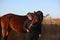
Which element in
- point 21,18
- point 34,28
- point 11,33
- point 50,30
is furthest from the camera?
point 50,30

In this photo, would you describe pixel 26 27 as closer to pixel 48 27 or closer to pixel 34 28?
pixel 34 28

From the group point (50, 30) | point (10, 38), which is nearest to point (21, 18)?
→ point (10, 38)

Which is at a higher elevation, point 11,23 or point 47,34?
point 11,23

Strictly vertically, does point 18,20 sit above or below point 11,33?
above

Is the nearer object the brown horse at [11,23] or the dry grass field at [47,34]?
the brown horse at [11,23]

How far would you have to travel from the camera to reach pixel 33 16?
27.1 ft

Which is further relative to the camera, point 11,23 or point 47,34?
point 47,34

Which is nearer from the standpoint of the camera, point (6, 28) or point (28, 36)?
point (28, 36)

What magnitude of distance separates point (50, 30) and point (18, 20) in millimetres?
3547

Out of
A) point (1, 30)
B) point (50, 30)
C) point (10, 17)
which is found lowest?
point (50, 30)

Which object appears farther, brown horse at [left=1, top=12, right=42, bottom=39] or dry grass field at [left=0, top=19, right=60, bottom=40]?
dry grass field at [left=0, top=19, right=60, bottom=40]

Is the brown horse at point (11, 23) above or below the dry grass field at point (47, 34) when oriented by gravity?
above

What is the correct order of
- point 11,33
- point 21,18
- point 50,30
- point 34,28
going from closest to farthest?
point 34,28 → point 21,18 → point 11,33 → point 50,30

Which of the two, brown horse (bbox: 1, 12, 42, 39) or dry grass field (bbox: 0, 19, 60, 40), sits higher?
brown horse (bbox: 1, 12, 42, 39)
